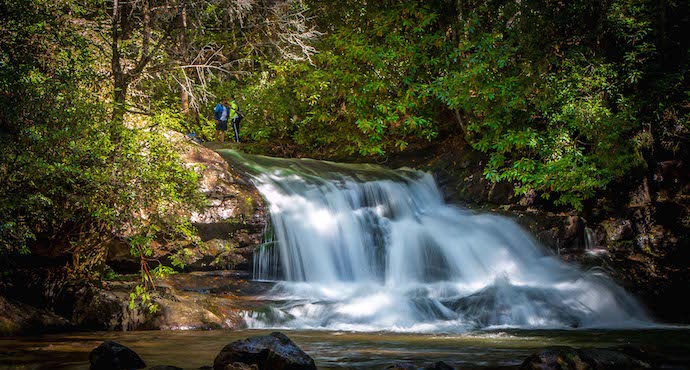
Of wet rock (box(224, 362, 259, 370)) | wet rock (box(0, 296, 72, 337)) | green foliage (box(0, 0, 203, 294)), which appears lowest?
wet rock (box(224, 362, 259, 370))

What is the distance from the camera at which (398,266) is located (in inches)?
481

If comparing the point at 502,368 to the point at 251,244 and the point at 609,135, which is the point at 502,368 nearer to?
the point at 251,244

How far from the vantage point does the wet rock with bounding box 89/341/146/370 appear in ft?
18.0

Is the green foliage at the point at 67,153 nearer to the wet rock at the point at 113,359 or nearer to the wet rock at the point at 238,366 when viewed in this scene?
the wet rock at the point at 113,359

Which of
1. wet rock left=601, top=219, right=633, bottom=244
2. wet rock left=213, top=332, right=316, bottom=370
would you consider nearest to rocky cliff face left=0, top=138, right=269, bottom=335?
wet rock left=213, top=332, right=316, bottom=370

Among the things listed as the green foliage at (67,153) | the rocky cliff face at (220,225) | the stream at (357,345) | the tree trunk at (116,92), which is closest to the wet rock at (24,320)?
the stream at (357,345)

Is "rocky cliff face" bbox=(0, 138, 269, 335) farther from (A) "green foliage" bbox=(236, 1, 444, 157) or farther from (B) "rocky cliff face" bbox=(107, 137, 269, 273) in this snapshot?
(A) "green foliage" bbox=(236, 1, 444, 157)

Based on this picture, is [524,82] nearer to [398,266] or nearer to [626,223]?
[626,223]

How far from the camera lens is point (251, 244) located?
1130 centimetres

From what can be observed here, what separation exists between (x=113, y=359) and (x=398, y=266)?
7455mm

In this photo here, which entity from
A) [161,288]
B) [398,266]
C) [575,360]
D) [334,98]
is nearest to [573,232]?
[398,266]

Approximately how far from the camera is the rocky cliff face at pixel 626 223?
11781 millimetres

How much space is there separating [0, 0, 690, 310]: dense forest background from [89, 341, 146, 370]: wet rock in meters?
1.93

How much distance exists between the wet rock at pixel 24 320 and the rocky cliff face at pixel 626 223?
387 inches
